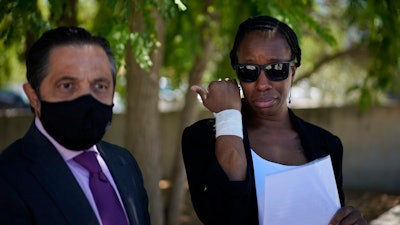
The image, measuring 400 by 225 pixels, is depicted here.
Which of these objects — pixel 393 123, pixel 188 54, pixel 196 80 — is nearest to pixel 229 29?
pixel 188 54

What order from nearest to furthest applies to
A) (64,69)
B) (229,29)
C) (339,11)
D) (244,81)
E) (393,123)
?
1. (64,69)
2. (244,81)
3. (229,29)
4. (393,123)
5. (339,11)

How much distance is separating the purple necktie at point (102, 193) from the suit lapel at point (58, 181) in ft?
0.20

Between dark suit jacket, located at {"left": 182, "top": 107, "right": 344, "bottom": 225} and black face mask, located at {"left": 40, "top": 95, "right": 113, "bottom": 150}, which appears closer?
black face mask, located at {"left": 40, "top": 95, "right": 113, "bottom": 150}

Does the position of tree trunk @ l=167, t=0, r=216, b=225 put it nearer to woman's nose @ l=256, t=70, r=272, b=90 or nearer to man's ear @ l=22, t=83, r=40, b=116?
woman's nose @ l=256, t=70, r=272, b=90

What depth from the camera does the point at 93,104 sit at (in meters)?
2.10

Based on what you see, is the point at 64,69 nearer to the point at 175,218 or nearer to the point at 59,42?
the point at 59,42

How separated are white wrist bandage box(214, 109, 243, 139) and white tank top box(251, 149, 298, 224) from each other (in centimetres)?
18

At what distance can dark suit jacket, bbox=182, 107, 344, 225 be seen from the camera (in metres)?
2.30

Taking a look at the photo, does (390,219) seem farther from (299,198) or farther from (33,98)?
(33,98)

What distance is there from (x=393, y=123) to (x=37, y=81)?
30.3 feet

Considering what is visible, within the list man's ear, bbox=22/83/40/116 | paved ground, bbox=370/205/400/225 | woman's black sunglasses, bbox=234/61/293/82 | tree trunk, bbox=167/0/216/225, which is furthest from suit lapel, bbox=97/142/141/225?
tree trunk, bbox=167/0/216/225

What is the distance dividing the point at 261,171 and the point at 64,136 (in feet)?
2.82

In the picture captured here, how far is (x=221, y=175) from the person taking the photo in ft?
7.58

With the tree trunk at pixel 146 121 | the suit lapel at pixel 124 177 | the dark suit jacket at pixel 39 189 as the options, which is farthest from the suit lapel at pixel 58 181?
the tree trunk at pixel 146 121
